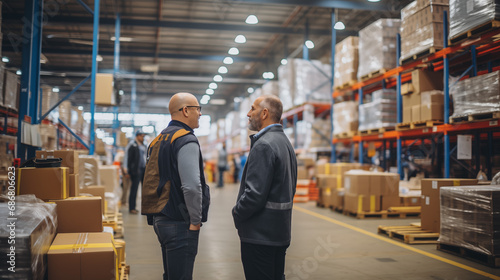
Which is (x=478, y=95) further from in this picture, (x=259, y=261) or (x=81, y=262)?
(x=81, y=262)

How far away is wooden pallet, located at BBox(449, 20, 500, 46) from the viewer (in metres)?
6.29

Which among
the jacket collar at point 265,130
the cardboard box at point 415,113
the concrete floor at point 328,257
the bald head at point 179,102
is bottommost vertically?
the concrete floor at point 328,257

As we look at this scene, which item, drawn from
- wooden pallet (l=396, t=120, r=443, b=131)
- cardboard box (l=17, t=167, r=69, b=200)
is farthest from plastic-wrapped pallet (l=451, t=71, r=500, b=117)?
cardboard box (l=17, t=167, r=69, b=200)

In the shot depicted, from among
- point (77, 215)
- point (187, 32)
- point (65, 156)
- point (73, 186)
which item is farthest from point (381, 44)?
point (187, 32)

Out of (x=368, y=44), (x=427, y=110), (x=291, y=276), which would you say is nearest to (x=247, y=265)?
(x=291, y=276)

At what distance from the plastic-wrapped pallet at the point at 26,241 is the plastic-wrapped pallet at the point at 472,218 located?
4.59 metres

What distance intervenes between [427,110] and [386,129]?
1.56 metres

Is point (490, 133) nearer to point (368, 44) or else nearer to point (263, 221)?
point (368, 44)

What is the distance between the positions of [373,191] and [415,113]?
5.98 feet

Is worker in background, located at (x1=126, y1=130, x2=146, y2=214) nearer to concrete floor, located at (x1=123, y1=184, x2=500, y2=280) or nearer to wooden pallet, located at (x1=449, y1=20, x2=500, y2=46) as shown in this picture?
concrete floor, located at (x1=123, y1=184, x2=500, y2=280)

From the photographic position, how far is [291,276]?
175 inches

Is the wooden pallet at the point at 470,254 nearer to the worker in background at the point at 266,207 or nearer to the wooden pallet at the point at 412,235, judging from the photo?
the wooden pallet at the point at 412,235

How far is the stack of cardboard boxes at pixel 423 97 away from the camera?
797 centimetres

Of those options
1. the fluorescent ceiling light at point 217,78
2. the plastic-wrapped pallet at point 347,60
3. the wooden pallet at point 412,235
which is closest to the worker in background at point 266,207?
the wooden pallet at point 412,235
